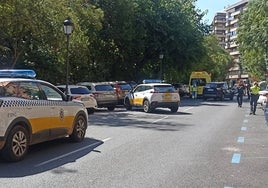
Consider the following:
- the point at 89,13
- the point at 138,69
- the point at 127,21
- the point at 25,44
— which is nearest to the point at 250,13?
the point at 138,69

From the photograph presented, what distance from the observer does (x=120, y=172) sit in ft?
25.7

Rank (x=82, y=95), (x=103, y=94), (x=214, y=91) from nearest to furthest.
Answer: (x=82, y=95) → (x=103, y=94) → (x=214, y=91)

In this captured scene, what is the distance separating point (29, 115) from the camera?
9.13m

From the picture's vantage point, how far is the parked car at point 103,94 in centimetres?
2488

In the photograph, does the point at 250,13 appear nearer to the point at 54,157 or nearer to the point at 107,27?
the point at 107,27

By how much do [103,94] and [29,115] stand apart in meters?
15.9

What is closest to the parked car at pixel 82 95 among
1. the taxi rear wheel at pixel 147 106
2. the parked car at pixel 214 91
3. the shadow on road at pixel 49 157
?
the taxi rear wheel at pixel 147 106

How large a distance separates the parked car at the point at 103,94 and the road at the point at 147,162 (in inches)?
449

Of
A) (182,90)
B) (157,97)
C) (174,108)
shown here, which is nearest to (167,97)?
(157,97)

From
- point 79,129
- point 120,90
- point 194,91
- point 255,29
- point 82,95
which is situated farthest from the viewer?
point 255,29

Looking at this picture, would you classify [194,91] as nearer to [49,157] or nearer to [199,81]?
[199,81]

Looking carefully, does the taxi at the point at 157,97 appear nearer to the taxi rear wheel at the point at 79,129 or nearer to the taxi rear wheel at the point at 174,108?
the taxi rear wheel at the point at 174,108

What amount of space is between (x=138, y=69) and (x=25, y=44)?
22.2m

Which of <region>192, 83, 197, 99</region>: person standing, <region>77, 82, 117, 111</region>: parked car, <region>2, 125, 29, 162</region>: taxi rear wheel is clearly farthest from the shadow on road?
<region>192, 83, 197, 99</region>: person standing
